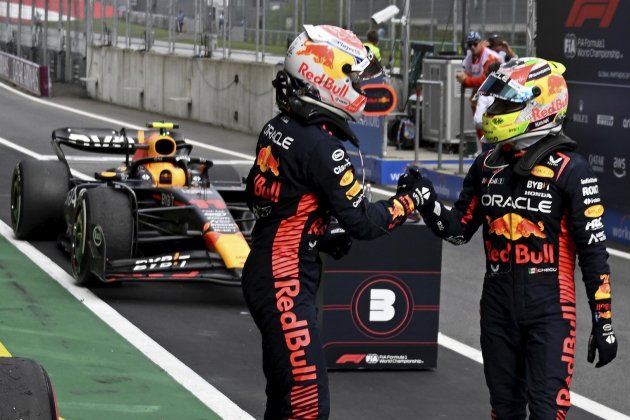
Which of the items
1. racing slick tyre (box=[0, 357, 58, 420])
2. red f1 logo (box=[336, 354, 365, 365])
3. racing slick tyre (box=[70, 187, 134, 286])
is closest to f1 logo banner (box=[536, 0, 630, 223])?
racing slick tyre (box=[70, 187, 134, 286])

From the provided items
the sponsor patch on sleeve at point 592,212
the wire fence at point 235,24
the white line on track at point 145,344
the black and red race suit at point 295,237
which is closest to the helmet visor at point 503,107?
the sponsor patch on sleeve at point 592,212

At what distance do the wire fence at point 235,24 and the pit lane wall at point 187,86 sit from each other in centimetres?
50

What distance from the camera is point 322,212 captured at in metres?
5.63

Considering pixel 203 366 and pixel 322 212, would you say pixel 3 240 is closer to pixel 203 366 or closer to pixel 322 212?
pixel 203 366

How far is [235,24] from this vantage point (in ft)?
103

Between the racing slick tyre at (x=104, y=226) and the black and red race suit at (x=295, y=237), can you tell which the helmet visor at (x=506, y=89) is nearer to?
the black and red race suit at (x=295, y=237)

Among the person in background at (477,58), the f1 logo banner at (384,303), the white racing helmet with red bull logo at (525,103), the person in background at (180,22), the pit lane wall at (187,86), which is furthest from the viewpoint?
the person in background at (180,22)

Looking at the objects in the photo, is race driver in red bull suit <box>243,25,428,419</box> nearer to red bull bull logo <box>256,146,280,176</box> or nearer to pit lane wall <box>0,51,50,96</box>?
red bull bull logo <box>256,146,280,176</box>

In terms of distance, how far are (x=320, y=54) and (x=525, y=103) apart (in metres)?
0.91

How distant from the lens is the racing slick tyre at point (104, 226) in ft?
34.5

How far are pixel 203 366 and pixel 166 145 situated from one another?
12.5ft

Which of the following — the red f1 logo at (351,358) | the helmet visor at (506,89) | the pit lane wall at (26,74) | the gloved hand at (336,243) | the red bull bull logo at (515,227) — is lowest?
the pit lane wall at (26,74)

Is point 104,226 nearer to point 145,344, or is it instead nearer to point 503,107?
point 145,344

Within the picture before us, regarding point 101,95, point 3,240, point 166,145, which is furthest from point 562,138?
point 101,95
